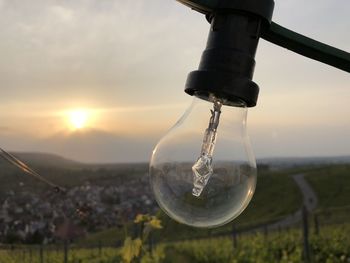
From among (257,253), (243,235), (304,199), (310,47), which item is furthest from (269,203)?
(310,47)

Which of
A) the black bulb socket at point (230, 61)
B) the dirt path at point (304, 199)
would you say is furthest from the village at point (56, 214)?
the dirt path at point (304, 199)

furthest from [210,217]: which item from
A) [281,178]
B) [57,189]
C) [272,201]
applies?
[281,178]

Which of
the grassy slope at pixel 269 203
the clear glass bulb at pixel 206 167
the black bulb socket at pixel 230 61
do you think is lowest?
the clear glass bulb at pixel 206 167

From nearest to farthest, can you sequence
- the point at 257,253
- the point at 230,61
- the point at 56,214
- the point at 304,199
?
the point at 230,61, the point at 56,214, the point at 257,253, the point at 304,199

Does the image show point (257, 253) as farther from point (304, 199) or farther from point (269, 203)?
point (304, 199)

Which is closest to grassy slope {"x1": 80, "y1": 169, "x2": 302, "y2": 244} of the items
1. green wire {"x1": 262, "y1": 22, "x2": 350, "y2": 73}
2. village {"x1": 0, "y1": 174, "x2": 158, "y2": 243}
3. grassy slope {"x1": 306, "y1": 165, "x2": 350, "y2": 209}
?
grassy slope {"x1": 306, "y1": 165, "x2": 350, "y2": 209}

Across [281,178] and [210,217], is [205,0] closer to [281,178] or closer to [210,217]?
[210,217]

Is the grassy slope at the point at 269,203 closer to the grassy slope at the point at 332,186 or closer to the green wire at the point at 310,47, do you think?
the grassy slope at the point at 332,186
